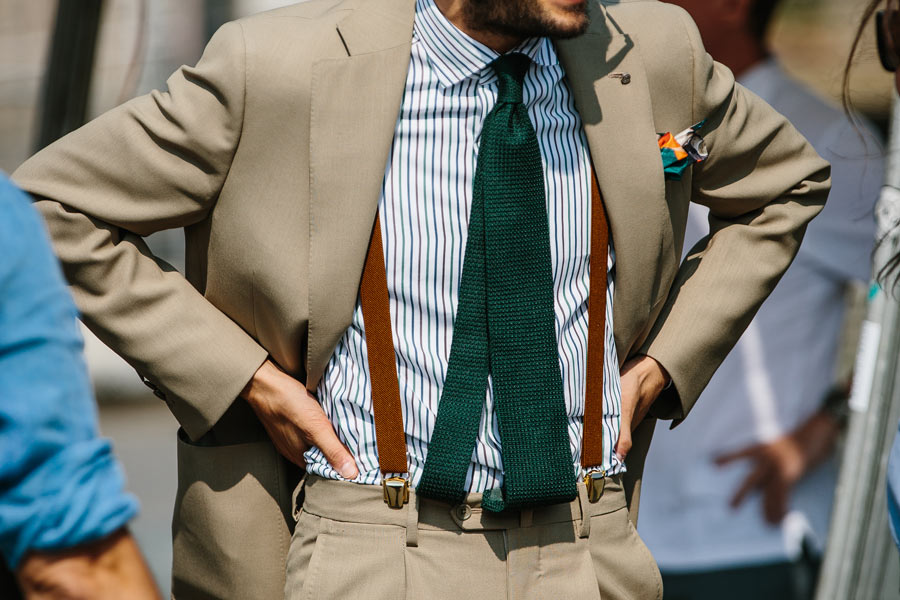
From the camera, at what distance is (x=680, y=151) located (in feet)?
6.75

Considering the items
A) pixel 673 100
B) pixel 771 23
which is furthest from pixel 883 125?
pixel 673 100

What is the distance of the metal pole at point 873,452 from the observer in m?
2.60

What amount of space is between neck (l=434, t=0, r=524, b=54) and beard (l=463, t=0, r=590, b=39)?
0.02 meters

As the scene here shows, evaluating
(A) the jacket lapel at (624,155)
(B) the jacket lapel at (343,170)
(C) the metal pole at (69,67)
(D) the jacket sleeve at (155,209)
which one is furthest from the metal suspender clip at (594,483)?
(C) the metal pole at (69,67)

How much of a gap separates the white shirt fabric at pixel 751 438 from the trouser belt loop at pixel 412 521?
197 cm

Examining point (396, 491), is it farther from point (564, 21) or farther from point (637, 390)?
point (564, 21)

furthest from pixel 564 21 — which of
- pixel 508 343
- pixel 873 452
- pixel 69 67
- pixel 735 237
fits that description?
pixel 69 67

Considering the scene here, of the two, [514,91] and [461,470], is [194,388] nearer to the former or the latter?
[461,470]

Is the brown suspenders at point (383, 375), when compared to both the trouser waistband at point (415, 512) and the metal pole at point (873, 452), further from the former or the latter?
the metal pole at point (873, 452)

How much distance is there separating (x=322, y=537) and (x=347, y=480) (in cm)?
11

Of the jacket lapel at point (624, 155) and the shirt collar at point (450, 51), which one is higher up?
the shirt collar at point (450, 51)

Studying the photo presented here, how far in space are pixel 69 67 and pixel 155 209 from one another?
2096mm

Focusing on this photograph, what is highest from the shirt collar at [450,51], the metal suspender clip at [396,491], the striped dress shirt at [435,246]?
the shirt collar at [450,51]

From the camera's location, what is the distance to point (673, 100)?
2109 millimetres
